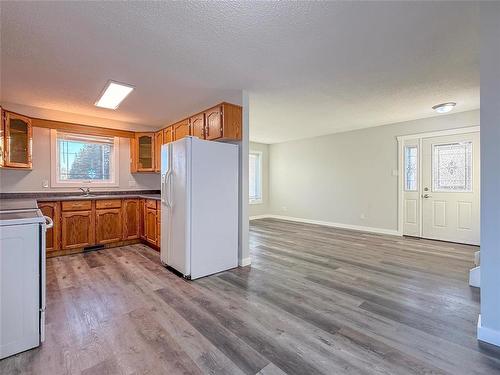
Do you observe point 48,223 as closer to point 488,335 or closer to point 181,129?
point 181,129

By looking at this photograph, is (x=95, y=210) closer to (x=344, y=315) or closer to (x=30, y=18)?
(x=30, y=18)

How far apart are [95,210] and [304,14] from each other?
13.9 ft

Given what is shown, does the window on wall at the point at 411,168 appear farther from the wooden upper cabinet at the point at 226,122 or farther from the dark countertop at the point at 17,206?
the dark countertop at the point at 17,206

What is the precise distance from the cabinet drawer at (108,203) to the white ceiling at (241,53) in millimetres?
1579

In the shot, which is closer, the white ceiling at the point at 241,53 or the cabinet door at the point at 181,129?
the white ceiling at the point at 241,53

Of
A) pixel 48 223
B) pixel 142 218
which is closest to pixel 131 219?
pixel 142 218

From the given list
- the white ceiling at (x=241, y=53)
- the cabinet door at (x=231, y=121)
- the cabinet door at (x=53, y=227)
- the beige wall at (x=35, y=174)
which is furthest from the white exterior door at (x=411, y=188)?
the cabinet door at (x=53, y=227)

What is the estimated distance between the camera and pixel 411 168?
5.25 meters

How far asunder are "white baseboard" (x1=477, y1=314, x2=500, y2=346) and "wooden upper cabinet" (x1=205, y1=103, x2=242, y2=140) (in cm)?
304

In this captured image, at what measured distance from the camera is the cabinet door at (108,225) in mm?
4262

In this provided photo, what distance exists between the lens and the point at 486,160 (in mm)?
1750

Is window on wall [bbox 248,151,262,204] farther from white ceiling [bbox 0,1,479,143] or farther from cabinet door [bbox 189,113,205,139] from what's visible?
cabinet door [bbox 189,113,205,139]

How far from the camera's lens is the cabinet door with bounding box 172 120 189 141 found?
4.19m

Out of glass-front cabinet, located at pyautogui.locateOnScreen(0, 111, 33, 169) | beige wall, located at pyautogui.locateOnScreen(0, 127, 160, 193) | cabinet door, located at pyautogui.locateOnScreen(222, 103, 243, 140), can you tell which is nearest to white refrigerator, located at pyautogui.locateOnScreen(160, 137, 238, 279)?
cabinet door, located at pyautogui.locateOnScreen(222, 103, 243, 140)
